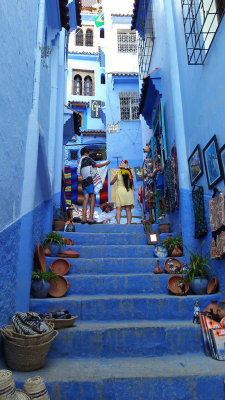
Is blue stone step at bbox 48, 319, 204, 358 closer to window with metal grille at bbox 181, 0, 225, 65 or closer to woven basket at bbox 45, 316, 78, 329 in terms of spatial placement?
woven basket at bbox 45, 316, 78, 329

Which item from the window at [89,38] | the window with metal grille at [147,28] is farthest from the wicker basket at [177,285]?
the window at [89,38]

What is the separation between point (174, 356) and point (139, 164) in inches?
464

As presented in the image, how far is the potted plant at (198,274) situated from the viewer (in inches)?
162

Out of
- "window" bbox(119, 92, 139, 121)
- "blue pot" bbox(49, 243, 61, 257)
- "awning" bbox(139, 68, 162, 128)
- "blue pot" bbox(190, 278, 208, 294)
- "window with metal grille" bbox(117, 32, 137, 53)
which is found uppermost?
"window with metal grille" bbox(117, 32, 137, 53)

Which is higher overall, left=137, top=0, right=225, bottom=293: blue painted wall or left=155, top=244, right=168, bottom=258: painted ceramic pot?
left=137, top=0, right=225, bottom=293: blue painted wall

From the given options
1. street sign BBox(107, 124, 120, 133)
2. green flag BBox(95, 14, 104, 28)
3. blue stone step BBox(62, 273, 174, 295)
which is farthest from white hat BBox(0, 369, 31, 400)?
green flag BBox(95, 14, 104, 28)

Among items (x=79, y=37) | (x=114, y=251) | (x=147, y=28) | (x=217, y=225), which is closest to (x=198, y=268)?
(x=217, y=225)

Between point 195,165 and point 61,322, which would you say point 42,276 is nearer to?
point 61,322

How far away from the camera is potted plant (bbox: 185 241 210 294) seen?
13.5ft

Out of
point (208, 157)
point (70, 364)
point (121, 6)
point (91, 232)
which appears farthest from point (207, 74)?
point (121, 6)

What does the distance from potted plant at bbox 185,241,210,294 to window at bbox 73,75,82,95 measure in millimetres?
18327

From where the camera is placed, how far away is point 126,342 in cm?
319

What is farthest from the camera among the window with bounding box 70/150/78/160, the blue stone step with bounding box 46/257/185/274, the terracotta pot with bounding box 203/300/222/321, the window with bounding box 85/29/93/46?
the window with bounding box 85/29/93/46

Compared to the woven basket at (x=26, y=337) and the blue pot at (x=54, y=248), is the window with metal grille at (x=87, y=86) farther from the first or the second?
the woven basket at (x=26, y=337)
